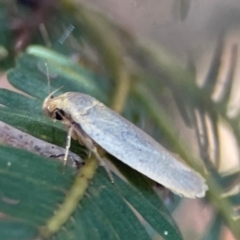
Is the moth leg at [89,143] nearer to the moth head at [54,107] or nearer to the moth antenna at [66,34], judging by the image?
the moth head at [54,107]

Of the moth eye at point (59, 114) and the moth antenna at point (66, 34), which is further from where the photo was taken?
the moth antenna at point (66, 34)

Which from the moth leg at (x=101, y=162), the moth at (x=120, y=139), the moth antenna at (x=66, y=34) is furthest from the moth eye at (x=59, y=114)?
the moth antenna at (x=66, y=34)

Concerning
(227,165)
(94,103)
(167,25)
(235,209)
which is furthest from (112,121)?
→ (167,25)

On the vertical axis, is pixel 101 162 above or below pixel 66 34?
above

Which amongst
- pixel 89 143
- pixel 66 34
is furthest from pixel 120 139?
pixel 66 34

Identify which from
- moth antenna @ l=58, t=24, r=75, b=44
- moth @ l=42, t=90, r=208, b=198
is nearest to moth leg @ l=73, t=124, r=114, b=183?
moth @ l=42, t=90, r=208, b=198

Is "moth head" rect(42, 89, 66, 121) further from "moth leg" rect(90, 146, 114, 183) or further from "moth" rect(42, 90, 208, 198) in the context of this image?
"moth leg" rect(90, 146, 114, 183)

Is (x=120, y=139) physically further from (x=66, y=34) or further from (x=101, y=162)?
(x=66, y=34)
